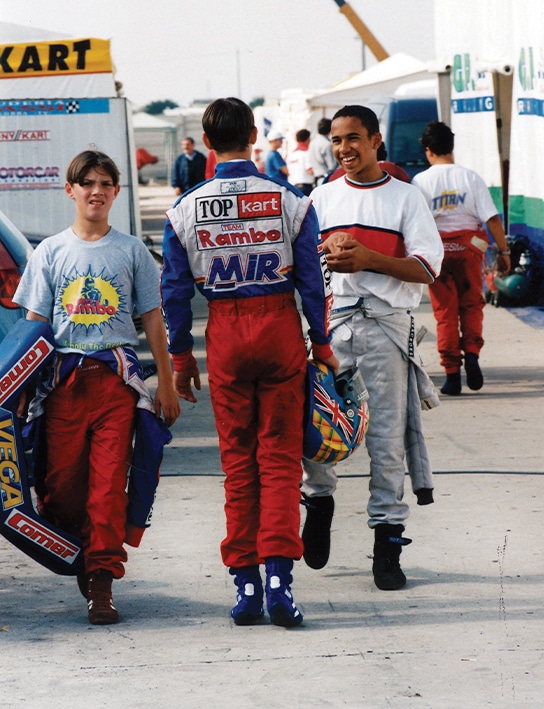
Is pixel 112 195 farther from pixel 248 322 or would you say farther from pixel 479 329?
pixel 479 329

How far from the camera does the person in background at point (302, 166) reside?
22.4m

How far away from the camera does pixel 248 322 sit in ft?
15.3

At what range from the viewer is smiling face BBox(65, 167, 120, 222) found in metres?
4.89

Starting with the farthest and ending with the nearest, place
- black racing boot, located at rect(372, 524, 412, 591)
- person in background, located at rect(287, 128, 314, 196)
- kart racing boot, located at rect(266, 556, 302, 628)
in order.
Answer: person in background, located at rect(287, 128, 314, 196) < black racing boot, located at rect(372, 524, 412, 591) < kart racing boot, located at rect(266, 556, 302, 628)

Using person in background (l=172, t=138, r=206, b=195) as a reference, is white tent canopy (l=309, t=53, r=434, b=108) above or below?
above

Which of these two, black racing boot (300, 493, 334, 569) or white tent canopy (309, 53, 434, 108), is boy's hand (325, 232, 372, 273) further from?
white tent canopy (309, 53, 434, 108)

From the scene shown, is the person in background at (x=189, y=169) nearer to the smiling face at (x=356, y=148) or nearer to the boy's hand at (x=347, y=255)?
the smiling face at (x=356, y=148)

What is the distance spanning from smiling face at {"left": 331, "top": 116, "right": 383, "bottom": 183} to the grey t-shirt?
0.96 metres

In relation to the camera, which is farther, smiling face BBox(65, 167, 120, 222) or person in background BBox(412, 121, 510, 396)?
person in background BBox(412, 121, 510, 396)

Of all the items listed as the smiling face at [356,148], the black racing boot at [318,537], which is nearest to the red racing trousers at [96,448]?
the black racing boot at [318,537]

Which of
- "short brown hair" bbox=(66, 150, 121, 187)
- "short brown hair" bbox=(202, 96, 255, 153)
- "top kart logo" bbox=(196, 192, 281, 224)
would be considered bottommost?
"top kart logo" bbox=(196, 192, 281, 224)

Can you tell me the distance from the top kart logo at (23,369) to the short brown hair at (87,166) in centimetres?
64

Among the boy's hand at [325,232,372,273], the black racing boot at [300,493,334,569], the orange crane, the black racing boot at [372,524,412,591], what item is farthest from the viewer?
the orange crane

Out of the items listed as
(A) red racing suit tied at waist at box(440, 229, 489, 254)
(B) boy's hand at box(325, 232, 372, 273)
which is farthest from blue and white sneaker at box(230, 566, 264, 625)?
(A) red racing suit tied at waist at box(440, 229, 489, 254)
